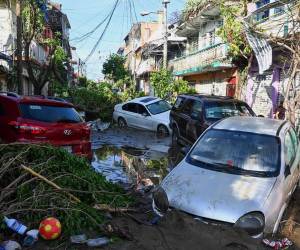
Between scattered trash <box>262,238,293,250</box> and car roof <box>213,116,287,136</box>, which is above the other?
car roof <box>213,116,287,136</box>

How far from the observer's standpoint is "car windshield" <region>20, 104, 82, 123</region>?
854 centimetres

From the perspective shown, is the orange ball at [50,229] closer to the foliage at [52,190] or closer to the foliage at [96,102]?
the foliage at [52,190]

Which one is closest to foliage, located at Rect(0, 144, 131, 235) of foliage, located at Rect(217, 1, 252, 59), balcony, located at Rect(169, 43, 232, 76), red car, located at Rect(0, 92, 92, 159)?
red car, located at Rect(0, 92, 92, 159)

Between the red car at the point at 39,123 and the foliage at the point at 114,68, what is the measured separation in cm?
5224

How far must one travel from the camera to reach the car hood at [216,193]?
5598mm

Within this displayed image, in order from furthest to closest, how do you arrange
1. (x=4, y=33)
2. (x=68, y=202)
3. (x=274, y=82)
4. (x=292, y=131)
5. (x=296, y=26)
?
1. (x=4, y=33)
2. (x=274, y=82)
3. (x=296, y=26)
4. (x=292, y=131)
5. (x=68, y=202)

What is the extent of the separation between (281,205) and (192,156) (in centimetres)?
168

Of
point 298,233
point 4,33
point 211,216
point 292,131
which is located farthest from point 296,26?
point 4,33

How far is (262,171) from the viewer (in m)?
6.54

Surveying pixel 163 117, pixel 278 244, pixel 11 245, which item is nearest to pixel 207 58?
pixel 163 117

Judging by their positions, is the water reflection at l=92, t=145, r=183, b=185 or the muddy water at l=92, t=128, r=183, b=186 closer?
the water reflection at l=92, t=145, r=183, b=185

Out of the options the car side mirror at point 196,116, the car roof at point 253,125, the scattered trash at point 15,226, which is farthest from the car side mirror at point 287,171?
the car side mirror at point 196,116

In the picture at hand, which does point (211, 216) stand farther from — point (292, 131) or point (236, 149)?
point (292, 131)

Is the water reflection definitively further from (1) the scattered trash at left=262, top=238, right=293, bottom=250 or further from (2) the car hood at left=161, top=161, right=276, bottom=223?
(1) the scattered trash at left=262, top=238, right=293, bottom=250
